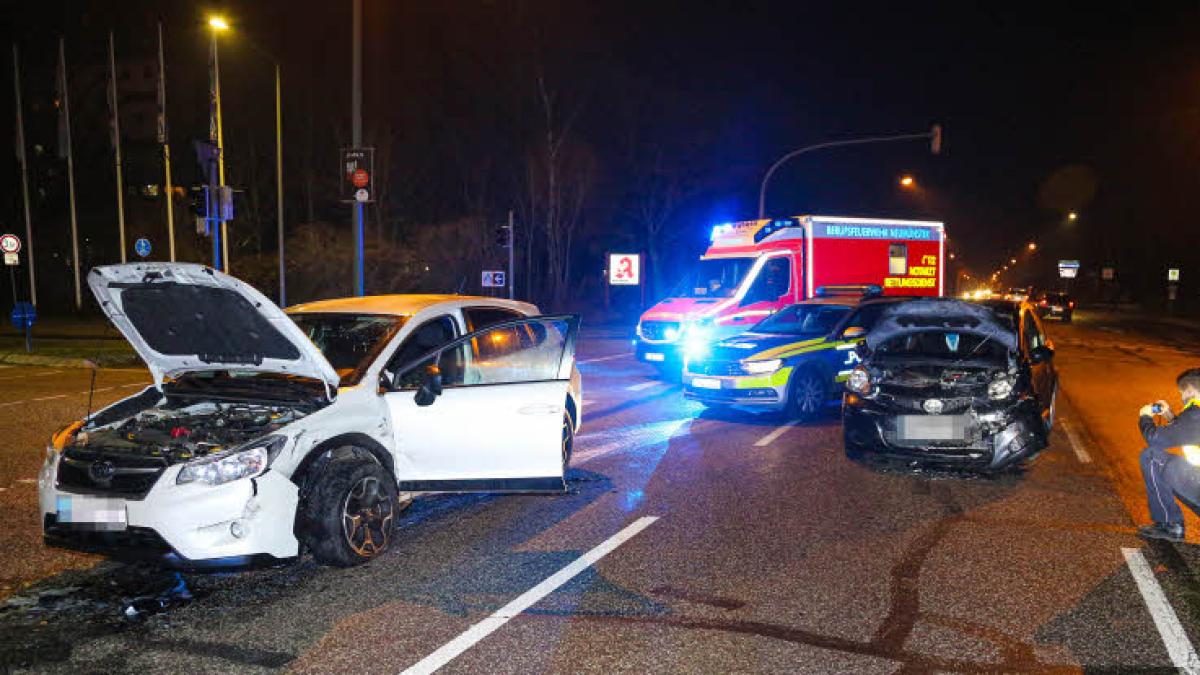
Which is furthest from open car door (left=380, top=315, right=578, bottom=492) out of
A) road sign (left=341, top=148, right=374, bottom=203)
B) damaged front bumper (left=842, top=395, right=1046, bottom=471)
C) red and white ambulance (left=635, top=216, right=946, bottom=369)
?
road sign (left=341, top=148, right=374, bottom=203)

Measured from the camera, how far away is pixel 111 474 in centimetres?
477

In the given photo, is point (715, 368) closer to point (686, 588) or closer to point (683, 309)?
point (683, 309)

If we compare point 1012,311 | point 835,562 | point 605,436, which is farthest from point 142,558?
point 1012,311

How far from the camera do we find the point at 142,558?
4.60 m

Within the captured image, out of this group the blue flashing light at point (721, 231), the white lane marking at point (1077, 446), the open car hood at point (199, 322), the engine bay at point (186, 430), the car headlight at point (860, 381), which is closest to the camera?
the engine bay at point (186, 430)

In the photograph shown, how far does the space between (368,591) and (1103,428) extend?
9501 mm

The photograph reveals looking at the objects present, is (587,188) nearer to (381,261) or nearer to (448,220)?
(448,220)

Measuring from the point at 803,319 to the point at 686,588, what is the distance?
312 inches

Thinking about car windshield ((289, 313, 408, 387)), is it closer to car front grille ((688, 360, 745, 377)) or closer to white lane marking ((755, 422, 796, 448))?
white lane marking ((755, 422, 796, 448))

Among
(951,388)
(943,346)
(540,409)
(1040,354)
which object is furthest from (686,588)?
(1040,354)

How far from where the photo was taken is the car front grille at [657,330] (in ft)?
52.6

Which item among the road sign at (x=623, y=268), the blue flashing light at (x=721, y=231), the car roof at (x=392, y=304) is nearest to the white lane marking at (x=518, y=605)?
the car roof at (x=392, y=304)

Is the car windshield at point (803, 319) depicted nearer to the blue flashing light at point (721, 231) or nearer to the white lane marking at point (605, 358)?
the blue flashing light at point (721, 231)

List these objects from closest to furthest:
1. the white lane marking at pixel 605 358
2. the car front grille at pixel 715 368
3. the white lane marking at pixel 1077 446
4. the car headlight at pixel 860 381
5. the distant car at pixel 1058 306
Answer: the car headlight at pixel 860 381 → the white lane marking at pixel 1077 446 → the car front grille at pixel 715 368 → the white lane marking at pixel 605 358 → the distant car at pixel 1058 306
